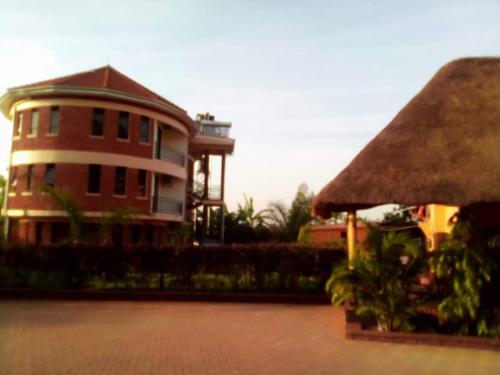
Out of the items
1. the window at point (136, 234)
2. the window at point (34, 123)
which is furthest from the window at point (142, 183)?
the window at point (34, 123)

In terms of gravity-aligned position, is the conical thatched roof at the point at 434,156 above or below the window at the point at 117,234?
above

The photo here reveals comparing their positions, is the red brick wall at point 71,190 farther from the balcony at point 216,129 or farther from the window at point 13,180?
the balcony at point 216,129

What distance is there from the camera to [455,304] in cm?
841

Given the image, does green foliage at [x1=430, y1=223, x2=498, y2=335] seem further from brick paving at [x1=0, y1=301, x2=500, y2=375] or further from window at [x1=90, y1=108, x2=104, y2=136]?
window at [x1=90, y1=108, x2=104, y2=136]

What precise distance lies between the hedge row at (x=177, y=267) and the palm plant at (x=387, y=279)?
17.0 ft

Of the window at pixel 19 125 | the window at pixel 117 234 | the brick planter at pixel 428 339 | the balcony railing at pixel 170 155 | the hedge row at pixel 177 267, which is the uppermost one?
the window at pixel 19 125

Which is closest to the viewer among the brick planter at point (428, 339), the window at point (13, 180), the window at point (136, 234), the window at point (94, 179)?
the brick planter at point (428, 339)

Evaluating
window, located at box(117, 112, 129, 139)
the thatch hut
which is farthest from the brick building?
the thatch hut

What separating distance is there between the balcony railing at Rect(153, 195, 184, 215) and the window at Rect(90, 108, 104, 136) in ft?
15.9

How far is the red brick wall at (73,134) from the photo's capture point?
934 inches

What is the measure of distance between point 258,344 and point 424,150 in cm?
494

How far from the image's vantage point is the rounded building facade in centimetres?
2369

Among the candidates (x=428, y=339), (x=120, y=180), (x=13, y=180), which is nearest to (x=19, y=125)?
(x=13, y=180)

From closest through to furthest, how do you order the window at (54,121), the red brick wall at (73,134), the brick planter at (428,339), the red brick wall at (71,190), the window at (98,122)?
the brick planter at (428,339) < the red brick wall at (71,190) < the red brick wall at (73,134) < the window at (54,121) < the window at (98,122)
